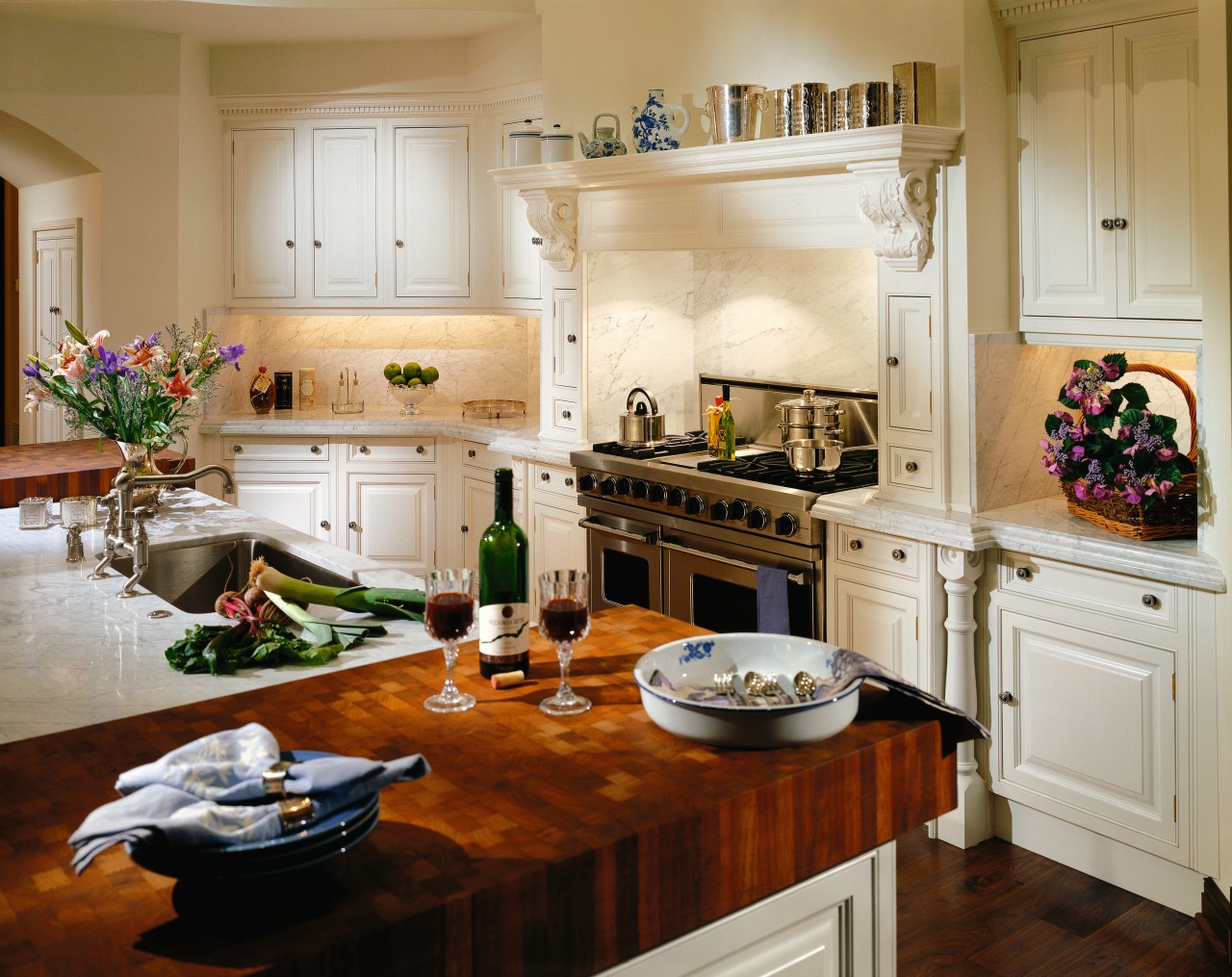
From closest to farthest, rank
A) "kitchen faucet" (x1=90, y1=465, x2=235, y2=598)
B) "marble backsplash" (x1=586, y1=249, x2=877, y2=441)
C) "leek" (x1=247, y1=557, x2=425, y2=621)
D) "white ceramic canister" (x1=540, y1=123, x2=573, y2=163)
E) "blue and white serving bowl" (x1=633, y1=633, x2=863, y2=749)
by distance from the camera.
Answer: "blue and white serving bowl" (x1=633, y1=633, x2=863, y2=749) → "leek" (x1=247, y1=557, x2=425, y2=621) → "kitchen faucet" (x1=90, y1=465, x2=235, y2=598) → "marble backsplash" (x1=586, y1=249, x2=877, y2=441) → "white ceramic canister" (x1=540, y1=123, x2=573, y2=163)

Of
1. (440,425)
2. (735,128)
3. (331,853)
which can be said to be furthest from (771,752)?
(440,425)

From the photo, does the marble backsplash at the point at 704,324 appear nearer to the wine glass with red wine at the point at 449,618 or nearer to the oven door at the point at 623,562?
the oven door at the point at 623,562

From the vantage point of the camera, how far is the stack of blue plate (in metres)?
1.26

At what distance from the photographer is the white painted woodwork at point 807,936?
1.58 metres

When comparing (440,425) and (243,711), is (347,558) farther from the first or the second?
(440,425)

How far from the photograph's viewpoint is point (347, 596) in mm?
2564

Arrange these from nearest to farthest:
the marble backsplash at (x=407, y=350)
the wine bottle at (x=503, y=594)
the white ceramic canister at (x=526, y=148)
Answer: the wine bottle at (x=503, y=594) → the white ceramic canister at (x=526, y=148) → the marble backsplash at (x=407, y=350)

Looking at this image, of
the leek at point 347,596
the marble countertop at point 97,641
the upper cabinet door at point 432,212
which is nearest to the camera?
the marble countertop at point 97,641

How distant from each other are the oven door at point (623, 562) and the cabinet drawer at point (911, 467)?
41.4 inches

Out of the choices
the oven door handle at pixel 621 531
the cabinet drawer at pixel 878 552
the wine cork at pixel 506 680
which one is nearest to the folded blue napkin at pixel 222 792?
the wine cork at pixel 506 680

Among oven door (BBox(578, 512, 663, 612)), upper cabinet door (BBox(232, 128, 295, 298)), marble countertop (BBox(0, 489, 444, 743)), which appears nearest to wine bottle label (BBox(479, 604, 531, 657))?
marble countertop (BBox(0, 489, 444, 743))

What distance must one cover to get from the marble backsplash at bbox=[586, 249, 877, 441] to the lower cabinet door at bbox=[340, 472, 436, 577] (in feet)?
4.41

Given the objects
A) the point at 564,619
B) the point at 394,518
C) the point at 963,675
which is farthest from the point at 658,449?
the point at 564,619

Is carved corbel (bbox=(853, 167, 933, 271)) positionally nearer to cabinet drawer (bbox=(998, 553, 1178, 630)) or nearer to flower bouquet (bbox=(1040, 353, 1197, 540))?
flower bouquet (bbox=(1040, 353, 1197, 540))
